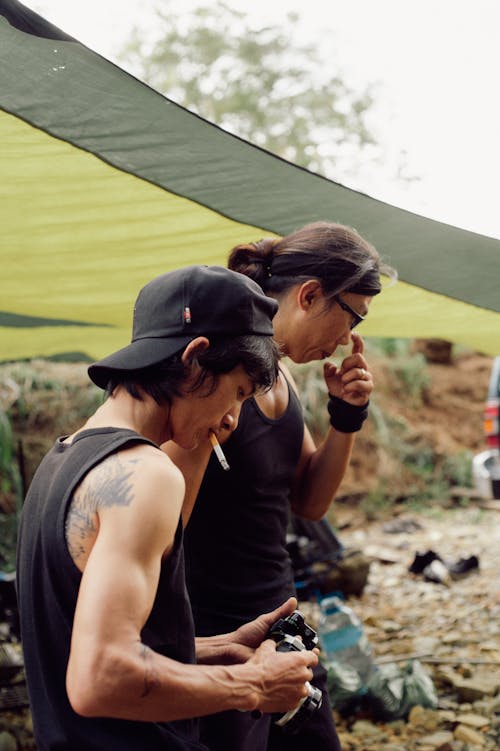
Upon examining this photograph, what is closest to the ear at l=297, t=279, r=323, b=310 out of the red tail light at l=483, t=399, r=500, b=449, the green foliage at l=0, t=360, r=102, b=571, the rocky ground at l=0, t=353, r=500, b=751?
the rocky ground at l=0, t=353, r=500, b=751

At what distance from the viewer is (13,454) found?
26.3 feet

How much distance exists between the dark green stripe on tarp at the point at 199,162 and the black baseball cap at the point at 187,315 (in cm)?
100

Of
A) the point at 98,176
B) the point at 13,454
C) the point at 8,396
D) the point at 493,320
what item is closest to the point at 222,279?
the point at 98,176

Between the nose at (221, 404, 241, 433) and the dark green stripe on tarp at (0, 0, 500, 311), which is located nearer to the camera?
the nose at (221, 404, 241, 433)

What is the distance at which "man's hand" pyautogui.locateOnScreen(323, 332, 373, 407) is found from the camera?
266 cm

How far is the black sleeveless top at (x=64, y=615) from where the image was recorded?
4.54ft

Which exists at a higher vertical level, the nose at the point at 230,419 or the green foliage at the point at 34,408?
the nose at the point at 230,419

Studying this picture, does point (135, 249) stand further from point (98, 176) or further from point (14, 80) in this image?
point (14, 80)

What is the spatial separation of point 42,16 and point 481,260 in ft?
6.05

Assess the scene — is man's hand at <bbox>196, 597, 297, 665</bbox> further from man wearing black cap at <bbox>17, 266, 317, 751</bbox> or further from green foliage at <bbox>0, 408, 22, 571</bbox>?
green foliage at <bbox>0, 408, 22, 571</bbox>

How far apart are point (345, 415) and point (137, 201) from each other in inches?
41.3

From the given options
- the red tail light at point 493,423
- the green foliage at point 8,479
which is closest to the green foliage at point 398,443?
the red tail light at point 493,423

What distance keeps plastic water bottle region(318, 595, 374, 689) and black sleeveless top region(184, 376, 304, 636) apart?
2.44 m

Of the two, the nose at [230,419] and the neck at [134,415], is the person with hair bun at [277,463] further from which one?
the neck at [134,415]
